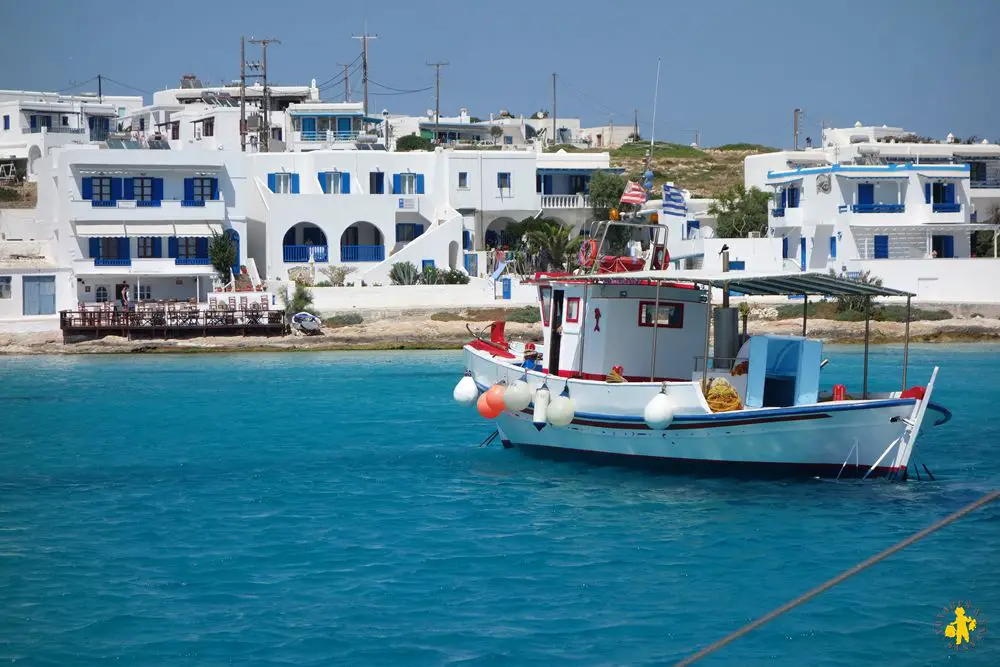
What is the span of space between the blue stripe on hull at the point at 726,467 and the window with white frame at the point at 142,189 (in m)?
34.3

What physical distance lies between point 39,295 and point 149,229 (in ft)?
17.1

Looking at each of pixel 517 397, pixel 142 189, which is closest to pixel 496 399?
pixel 517 397

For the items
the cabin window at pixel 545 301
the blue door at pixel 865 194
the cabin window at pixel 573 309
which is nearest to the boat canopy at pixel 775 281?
the cabin window at pixel 573 309

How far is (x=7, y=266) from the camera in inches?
1967

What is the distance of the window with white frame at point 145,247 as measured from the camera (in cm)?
5153

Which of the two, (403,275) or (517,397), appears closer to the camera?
(517,397)

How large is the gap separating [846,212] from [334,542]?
40.8 metres

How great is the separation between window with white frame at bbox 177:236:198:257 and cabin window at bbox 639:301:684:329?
34.0m

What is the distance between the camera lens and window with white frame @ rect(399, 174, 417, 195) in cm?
5872

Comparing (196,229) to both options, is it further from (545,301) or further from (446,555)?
(446,555)

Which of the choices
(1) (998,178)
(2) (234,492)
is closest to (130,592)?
(2) (234,492)

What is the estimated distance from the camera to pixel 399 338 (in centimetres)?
4762

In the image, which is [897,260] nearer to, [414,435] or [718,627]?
[414,435]

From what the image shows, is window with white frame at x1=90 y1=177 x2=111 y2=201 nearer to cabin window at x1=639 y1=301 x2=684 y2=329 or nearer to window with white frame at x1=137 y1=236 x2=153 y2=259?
window with white frame at x1=137 y1=236 x2=153 y2=259
